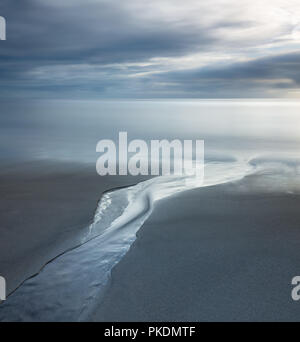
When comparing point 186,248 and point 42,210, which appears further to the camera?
point 42,210

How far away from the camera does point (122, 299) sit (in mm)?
4082

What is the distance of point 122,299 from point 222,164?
28.5ft

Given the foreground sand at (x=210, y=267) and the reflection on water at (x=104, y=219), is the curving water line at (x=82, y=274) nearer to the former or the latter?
the reflection on water at (x=104, y=219)

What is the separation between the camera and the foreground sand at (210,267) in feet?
12.6

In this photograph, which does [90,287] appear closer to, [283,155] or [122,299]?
[122,299]

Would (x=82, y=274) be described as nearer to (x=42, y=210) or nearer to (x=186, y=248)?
(x=186, y=248)

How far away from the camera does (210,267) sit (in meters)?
4.71

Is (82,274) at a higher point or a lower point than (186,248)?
lower

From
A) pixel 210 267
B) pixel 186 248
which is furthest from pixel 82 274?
pixel 210 267

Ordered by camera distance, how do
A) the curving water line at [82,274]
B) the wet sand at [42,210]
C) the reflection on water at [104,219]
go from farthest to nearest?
the wet sand at [42,210] → the reflection on water at [104,219] → the curving water line at [82,274]

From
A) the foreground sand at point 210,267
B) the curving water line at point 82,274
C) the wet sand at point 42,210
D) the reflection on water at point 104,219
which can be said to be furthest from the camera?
the wet sand at point 42,210

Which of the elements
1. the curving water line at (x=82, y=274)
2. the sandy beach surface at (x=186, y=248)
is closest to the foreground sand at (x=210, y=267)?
the sandy beach surface at (x=186, y=248)
